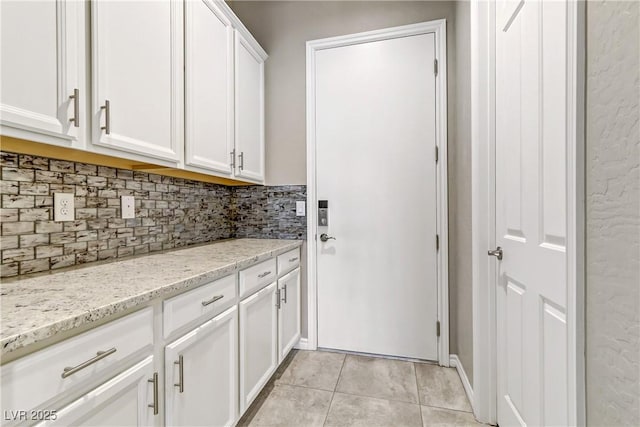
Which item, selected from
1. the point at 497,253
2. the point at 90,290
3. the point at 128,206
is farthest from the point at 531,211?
the point at 128,206

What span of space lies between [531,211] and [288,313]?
5.18ft

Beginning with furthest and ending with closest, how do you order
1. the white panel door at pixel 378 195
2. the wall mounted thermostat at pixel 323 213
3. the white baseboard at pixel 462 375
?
1. the wall mounted thermostat at pixel 323 213
2. the white panel door at pixel 378 195
3. the white baseboard at pixel 462 375

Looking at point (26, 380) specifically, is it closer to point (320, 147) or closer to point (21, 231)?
point (21, 231)

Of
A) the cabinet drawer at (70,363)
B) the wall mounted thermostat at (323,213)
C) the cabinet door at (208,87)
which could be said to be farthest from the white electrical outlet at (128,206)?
the wall mounted thermostat at (323,213)

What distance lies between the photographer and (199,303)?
3.71 ft

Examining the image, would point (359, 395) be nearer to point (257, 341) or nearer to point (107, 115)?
point (257, 341)

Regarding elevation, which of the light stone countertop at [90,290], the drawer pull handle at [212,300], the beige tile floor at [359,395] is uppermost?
the light stone countertop at [90,290]

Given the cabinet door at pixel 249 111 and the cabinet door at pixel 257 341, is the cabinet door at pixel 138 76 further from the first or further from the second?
the cabinet door at pixel 257 341

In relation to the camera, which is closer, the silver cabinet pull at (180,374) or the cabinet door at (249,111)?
the silver cabinet pull at (180,374)

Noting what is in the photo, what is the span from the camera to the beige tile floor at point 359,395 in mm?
1562

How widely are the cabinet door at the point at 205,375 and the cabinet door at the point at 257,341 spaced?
68 millimetres

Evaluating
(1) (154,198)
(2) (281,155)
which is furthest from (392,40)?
(1) (154,198)

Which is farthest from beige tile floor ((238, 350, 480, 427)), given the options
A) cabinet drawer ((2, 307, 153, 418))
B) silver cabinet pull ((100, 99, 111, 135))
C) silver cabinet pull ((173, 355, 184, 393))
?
silver cabinet pull ((100, 99, 111, 135))

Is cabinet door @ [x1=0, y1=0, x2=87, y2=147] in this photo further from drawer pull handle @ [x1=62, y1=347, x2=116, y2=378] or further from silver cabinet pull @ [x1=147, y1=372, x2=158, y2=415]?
silver cabinet pull @ [x1=147, y1=372, x2=158, y2=415]
